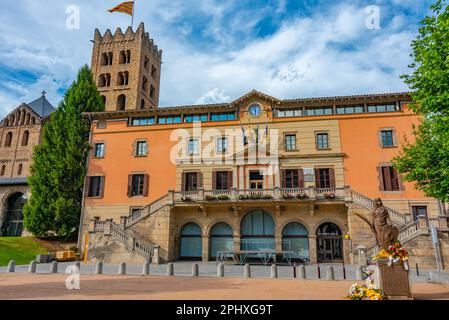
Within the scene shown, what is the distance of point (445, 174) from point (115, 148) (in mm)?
25686

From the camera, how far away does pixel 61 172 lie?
28.6 metres

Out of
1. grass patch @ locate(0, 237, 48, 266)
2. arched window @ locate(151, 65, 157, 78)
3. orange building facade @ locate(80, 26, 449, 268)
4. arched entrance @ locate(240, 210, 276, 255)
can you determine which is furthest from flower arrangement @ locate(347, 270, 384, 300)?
arched window @ locate(151, 65, 157, 78)

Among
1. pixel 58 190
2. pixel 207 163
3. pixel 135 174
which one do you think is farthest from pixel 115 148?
pixel 207 163

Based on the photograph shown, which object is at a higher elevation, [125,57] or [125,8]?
[125,8]

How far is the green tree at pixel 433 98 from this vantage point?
43.3 ft

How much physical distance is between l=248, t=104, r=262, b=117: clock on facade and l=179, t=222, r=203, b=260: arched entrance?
36.2ft

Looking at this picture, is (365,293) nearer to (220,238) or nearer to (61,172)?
(220,238)

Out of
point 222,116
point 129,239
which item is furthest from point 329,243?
point 129,239

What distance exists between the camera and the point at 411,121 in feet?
80.8

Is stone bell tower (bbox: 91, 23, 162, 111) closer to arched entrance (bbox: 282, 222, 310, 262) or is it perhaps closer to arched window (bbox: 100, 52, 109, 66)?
arched window (bbox: 100, 52, 109, 66)

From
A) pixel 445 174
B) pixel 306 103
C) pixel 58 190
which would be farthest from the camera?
pixel 58 190

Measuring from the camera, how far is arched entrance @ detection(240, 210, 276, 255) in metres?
24.3

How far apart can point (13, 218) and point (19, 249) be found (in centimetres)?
1722
